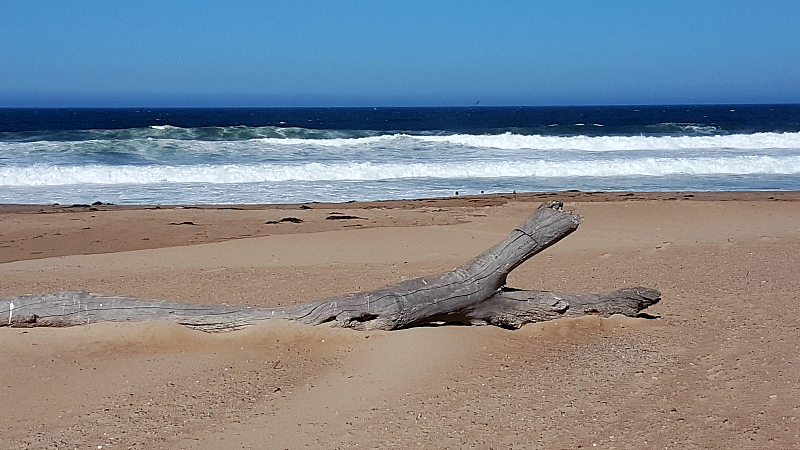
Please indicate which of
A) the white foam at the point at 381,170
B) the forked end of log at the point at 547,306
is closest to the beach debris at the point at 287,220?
the forked end of log at the point at 547,306

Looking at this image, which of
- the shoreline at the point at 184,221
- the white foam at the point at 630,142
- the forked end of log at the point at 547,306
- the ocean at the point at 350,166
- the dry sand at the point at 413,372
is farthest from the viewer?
the white foam at the point at 630,142

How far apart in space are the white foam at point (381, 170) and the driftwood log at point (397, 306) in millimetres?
14725

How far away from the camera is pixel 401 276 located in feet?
25.0

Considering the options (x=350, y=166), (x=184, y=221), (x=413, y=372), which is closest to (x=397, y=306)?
(x=413, y=372)

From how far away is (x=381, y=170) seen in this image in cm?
2117

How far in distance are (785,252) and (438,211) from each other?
5659 millimetres

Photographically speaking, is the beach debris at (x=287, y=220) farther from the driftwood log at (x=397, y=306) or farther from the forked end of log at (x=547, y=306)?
the forked end of log at (x=547, y=306)

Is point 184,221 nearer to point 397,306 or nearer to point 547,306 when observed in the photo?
point 397,306

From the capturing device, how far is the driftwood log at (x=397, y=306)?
4.95 metres

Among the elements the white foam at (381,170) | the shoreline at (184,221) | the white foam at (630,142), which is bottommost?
the shoreline at (184,221)

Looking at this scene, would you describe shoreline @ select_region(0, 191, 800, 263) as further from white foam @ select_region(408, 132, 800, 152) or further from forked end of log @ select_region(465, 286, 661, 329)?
white foam @ select_region(408, 132, 800, 152)

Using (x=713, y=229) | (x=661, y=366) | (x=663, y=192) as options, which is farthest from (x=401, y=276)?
(x=663, y=192)

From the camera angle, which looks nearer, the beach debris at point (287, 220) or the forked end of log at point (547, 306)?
the forked end of log at point (547, 306)

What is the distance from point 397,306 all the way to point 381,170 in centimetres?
1634
